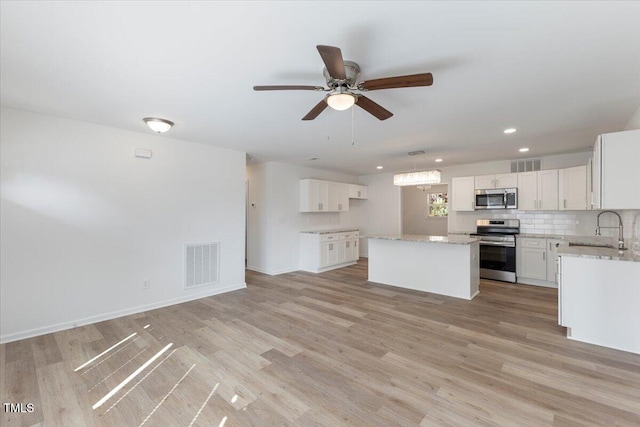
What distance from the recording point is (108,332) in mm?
3277

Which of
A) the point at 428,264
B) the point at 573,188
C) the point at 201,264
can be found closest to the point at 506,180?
the point at 573,188

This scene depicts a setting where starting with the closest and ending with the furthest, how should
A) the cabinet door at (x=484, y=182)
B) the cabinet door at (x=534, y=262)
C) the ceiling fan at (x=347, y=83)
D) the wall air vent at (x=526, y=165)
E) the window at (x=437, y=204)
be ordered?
1. the ceiling fan at (x=347, y=83)
2. the cabinet door at (x=534, y=262)
3. the wall air vent at (x=526, y=165)
4. the cabinet door at (x=484, y=182)
5. the window at (x=437, y=204)

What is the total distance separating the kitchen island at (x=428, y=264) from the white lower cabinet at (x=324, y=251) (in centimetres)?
127

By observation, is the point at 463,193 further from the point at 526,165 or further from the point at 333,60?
the point at 333,60

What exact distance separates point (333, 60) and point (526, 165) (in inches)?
228

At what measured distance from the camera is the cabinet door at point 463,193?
6.03 m

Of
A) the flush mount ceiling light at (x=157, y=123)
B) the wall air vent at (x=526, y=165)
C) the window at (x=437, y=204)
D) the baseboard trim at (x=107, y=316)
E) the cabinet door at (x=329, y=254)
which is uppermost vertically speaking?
the flush mount ceiling light at (x=157, y=123)

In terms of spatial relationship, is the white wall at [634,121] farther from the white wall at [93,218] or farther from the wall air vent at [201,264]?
the wall air vent at [201,264]

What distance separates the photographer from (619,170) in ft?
9.08

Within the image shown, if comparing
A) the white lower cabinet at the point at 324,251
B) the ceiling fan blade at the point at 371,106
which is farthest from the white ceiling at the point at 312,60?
the white lower cabinet at the point at 324,251

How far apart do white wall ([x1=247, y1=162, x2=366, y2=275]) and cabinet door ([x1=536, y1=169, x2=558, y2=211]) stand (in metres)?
4.81

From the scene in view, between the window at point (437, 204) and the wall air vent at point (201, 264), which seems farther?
the window at point (437, 204)

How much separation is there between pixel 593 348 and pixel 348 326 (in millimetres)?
2501

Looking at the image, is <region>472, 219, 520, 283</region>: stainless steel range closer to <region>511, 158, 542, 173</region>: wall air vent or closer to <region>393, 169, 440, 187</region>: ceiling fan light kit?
<region>511, 158, 542, 173</region>: wall air vent
